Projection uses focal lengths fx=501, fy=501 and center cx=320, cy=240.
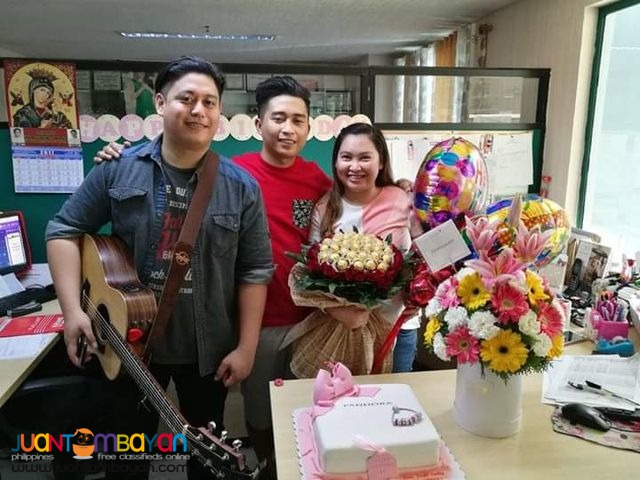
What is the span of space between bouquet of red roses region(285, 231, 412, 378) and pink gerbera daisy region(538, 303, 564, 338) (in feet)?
1.29

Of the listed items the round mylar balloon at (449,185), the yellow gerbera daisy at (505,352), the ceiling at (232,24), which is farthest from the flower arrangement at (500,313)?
the ceiling at (232,24)

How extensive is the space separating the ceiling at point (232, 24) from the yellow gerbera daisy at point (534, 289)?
3325 mm

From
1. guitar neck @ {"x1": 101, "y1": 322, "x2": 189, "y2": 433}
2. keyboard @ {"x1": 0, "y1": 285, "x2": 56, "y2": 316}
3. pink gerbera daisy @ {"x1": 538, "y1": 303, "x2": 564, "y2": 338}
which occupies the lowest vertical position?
keyboard @ {"x1": 0, "y1": 285, "x2": 56, "y2": 316}

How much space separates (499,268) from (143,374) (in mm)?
896

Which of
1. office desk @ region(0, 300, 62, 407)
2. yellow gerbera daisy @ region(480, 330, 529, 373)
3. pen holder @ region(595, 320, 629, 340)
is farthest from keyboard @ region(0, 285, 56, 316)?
pen holder @ region(595, 320, 629, 340)

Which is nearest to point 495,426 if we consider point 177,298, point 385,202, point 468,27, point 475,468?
point 475,468

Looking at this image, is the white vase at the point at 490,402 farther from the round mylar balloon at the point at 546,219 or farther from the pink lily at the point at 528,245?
the round mylar balloon at the point at 546,219

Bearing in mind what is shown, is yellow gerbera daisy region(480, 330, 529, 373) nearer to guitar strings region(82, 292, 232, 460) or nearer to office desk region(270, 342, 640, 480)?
office desk region(270, 342, 640, 480)

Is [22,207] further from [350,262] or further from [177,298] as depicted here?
[350,262]

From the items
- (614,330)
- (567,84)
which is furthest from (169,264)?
(567,84)

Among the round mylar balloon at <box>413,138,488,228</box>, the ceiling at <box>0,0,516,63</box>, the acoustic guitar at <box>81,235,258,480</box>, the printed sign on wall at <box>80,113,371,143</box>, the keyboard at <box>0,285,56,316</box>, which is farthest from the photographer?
the ceiling at <box>0,0,516,63</box>

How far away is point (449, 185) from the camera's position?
149cm

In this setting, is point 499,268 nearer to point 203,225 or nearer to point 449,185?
point 449,185

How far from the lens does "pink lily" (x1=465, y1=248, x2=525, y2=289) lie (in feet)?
3.38
